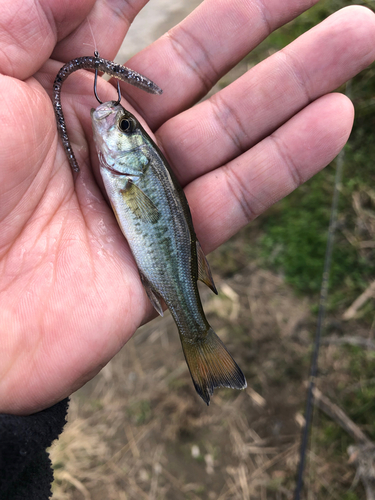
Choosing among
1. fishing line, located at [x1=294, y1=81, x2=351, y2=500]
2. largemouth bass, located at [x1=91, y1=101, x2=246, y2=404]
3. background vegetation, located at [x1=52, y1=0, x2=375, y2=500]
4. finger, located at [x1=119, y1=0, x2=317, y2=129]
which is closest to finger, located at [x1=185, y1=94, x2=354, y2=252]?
largemouth bass, located at [x1=91, y1=101, x2=246, y2=404]

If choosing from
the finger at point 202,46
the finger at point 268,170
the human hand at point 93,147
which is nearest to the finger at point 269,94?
the human hand at point 93,147

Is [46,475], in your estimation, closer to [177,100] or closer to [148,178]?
[148,178]

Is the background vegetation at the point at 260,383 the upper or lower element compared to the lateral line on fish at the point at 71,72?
lower

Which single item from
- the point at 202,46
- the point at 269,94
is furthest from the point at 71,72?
the point at 269,94

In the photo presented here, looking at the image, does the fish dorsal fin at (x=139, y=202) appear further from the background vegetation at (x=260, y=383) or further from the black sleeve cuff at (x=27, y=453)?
the background vegetation at (x=260, y=383)

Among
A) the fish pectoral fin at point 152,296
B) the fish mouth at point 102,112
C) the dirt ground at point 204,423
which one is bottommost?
the dirt ground at point 204,423

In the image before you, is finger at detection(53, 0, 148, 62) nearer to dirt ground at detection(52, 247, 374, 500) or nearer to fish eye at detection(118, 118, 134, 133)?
fish eye at detection(118, 118, 134, 133)

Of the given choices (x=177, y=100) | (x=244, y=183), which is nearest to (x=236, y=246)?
(x=244, y=183)
